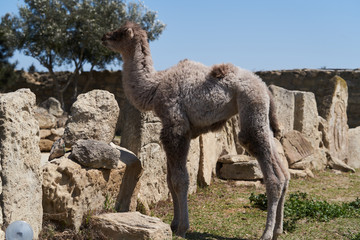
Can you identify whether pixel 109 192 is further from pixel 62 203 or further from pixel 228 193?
pixel 228 193

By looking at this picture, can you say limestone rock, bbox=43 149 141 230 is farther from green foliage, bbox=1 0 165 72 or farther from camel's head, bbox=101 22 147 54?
green foliage, bbox=1 0 165 72

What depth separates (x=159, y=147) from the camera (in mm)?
6949

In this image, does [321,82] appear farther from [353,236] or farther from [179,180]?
[179,180]

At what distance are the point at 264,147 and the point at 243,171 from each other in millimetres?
4188

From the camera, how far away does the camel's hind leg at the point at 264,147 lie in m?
5.05

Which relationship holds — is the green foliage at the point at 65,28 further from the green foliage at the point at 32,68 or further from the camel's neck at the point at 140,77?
the camel's neck at the point at 140,77

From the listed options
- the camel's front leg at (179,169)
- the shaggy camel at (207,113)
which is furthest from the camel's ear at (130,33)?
the camel's front leg at (179,169)

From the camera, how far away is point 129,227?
14.5 ft

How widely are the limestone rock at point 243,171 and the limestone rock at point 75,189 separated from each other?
420cm

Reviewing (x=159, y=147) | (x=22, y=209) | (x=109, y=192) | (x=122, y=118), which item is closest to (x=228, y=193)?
(x=159, y=147)

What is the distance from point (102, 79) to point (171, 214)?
1593 centimetres

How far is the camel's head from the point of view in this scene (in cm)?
564

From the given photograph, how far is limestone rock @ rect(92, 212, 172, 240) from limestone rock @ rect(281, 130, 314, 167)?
6.79 metres

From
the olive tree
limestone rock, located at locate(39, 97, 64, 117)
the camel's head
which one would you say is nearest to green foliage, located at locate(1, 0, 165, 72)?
the olive tree
